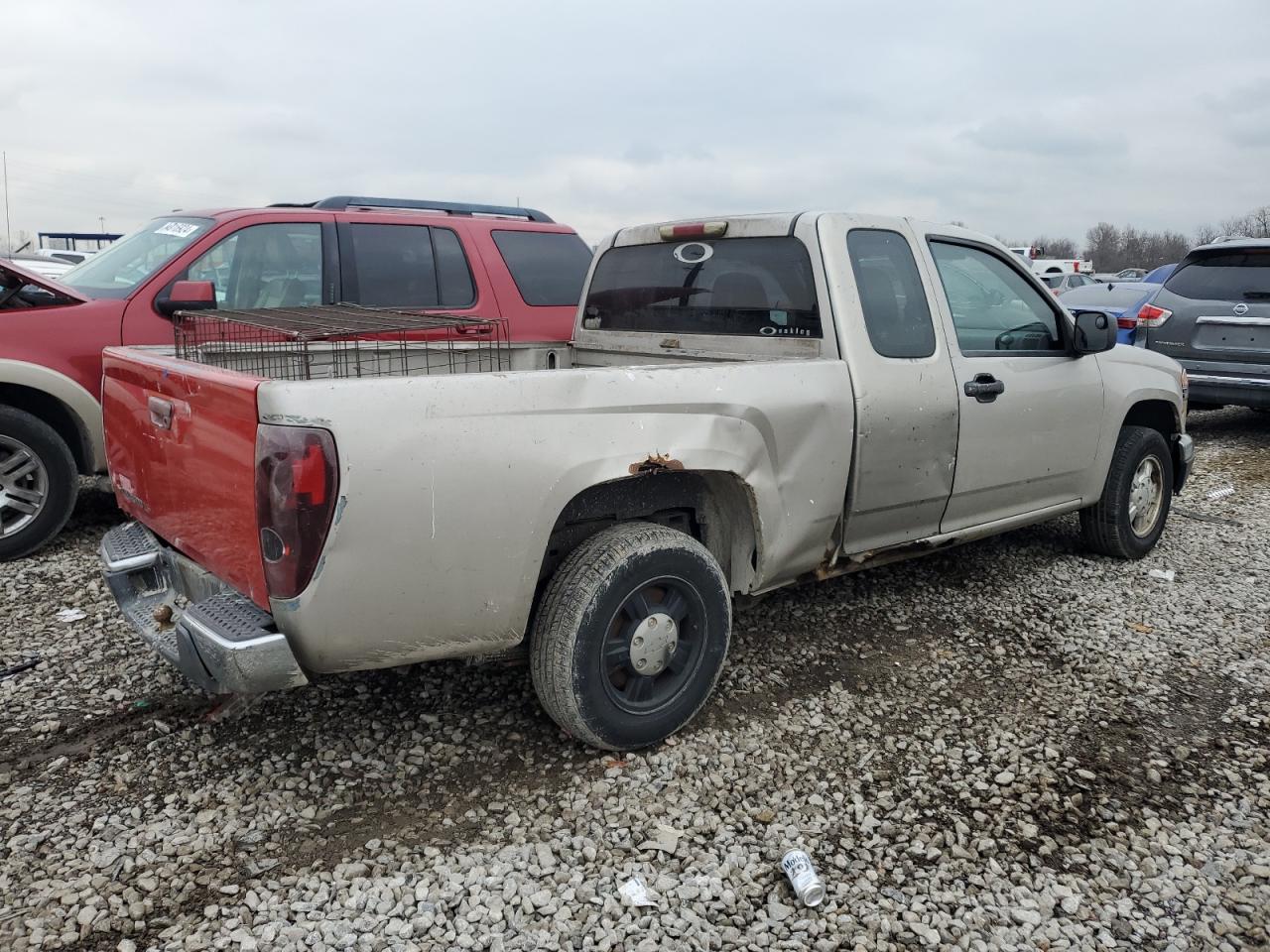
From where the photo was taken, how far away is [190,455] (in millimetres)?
2846

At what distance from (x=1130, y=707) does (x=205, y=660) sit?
3.29 meters

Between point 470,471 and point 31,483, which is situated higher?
point 470,471

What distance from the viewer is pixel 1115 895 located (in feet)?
8.52

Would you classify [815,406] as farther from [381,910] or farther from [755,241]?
[381,910]

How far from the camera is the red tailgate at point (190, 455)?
2.58 m

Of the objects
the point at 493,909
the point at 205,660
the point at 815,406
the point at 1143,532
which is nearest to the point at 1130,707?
the point at 815,406

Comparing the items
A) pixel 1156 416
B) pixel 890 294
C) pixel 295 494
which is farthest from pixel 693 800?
pixel 1156 416

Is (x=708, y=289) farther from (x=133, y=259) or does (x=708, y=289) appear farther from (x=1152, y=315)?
(x=1152, y=315)

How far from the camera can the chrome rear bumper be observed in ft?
8.36

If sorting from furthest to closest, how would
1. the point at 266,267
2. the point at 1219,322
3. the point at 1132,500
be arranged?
the point at 1219,322, the point at 266,267, the point at 1132,500

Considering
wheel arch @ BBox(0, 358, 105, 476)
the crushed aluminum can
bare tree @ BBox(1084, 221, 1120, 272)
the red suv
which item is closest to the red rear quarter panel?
the red suv

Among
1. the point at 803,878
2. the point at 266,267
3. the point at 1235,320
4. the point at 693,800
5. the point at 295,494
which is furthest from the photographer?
the point at 1235,320

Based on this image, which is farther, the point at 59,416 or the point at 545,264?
the point at 545,264

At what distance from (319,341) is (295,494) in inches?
65.1
